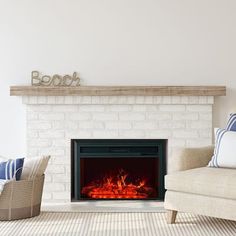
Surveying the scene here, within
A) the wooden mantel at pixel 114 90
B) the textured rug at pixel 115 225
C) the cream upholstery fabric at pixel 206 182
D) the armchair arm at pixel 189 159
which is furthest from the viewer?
the wooden mantel at pixel 114 90

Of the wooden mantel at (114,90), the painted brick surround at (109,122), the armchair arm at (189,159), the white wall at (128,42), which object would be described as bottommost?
the armchair arm at (189,159)

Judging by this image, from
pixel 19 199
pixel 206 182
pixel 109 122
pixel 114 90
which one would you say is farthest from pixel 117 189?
pixel 206 182

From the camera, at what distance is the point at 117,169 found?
6.11 m

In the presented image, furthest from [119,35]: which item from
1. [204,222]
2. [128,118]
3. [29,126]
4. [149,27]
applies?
[204,222]

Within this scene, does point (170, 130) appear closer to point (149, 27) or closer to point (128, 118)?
point (128, 118)

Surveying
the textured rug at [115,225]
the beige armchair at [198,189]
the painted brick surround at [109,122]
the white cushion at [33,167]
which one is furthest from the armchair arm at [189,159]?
the white cushion at [33,167]

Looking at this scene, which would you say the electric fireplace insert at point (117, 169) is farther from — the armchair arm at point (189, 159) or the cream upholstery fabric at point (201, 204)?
the cream upholstery fabric at point (201, 204)

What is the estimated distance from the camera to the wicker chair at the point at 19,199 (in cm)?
502

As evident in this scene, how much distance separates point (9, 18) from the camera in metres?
5.96

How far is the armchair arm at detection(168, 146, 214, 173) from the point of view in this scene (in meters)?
5.10

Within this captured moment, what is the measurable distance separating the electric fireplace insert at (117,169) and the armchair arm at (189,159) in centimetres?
76

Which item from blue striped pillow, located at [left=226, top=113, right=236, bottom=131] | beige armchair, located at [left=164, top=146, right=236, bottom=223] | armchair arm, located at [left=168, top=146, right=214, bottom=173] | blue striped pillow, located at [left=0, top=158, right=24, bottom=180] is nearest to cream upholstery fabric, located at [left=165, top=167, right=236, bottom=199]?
beige armchair, located at [left=164, top=146, right=236, bottom=223]

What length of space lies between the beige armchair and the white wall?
1040mm

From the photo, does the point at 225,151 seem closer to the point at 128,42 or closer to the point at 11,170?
the point at 128,42
